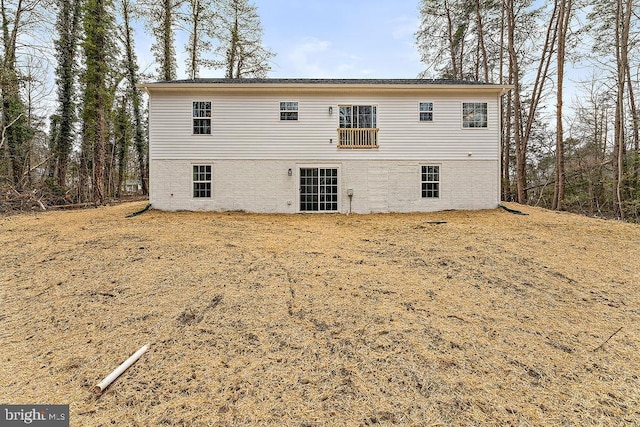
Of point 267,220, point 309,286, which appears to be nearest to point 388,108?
point 267,220

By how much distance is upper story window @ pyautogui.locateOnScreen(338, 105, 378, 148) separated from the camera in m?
10.4

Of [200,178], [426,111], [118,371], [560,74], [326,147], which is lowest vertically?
[118,371]

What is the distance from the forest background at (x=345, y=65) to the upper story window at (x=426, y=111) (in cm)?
446

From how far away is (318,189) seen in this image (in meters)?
10.4

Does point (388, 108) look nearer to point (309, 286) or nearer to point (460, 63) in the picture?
point (309, 286)

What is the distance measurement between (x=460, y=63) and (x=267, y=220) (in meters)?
15.4

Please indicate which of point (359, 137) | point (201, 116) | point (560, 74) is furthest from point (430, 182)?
point (201, 116)

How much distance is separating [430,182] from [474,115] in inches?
117

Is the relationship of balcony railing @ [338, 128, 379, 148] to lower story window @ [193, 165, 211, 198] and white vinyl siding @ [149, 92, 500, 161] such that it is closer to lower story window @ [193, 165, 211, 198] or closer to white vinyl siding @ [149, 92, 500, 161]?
white vinyl siding @ [149, 92, 500, 161]

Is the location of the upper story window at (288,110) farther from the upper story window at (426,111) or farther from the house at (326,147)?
the upper story window at (426,111)

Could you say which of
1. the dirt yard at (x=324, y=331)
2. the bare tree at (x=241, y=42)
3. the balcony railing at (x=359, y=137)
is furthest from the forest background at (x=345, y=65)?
the dirt yard at (x=324, y=331)

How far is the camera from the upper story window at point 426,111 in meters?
10.4

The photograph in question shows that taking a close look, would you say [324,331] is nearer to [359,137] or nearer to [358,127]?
[359,137]

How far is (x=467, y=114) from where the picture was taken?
10.5m
